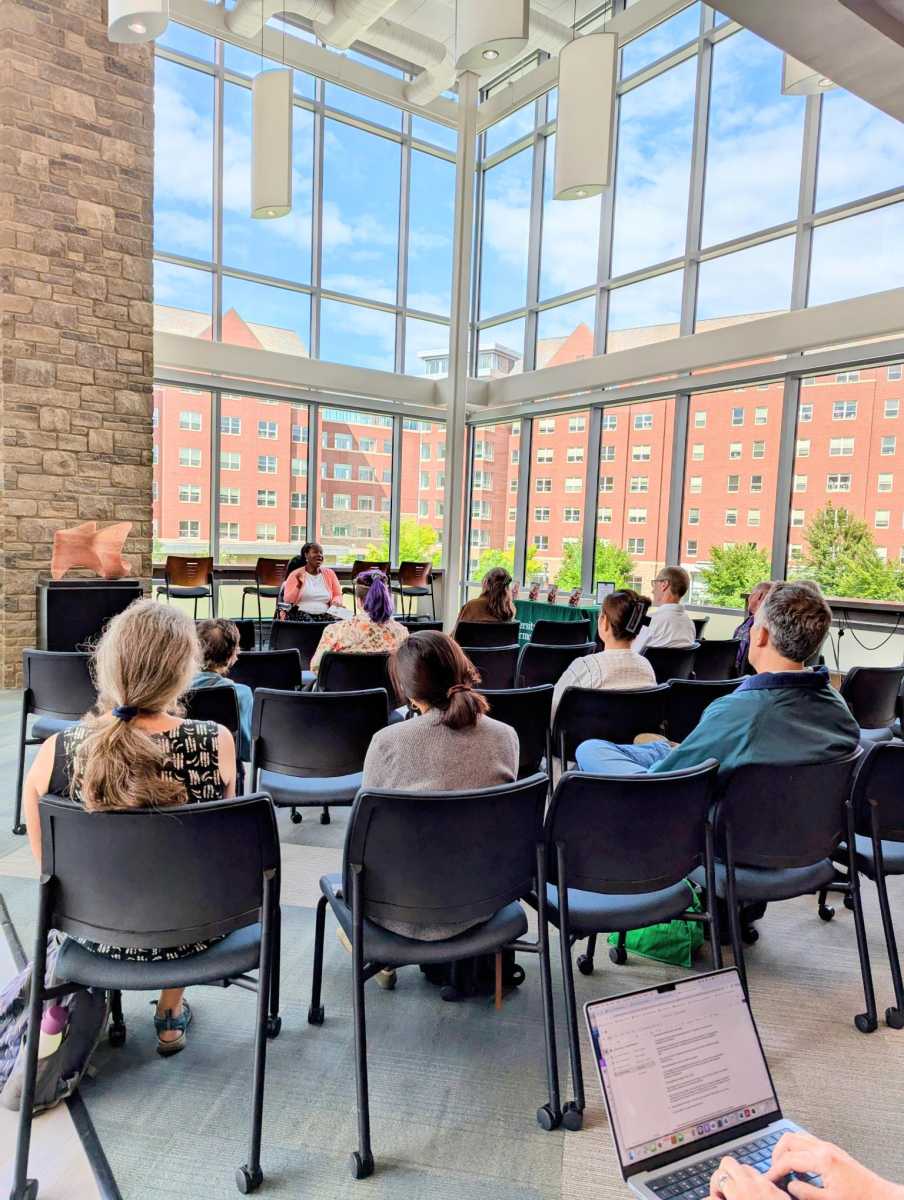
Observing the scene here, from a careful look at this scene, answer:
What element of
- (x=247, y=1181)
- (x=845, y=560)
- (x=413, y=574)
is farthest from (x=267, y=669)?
(x=413, y=574)

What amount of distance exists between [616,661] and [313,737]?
131 cm

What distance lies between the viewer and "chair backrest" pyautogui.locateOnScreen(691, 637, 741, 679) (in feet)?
15.5

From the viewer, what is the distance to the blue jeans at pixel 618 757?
2379 mm

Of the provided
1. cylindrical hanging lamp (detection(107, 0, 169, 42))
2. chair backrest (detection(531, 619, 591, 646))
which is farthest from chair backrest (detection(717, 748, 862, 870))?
cylindrical hanging lamp (detection(107, 0, 169, 42))

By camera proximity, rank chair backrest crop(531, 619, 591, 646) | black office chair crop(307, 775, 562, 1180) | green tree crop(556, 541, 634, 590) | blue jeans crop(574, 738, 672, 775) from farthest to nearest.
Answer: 1. green tree crop(556, 541, 634, 590)
2. chair backrest crop(531, 619, 591, 646)
3. blue jeans crop(574, 738, 672, 775)
4. black office chair crop(307, 775, 562, 1180)

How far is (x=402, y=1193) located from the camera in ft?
5.02

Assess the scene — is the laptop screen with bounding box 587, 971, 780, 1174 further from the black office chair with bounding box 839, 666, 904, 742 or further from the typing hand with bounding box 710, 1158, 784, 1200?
the black office chair with bounding box 839, 666, 904, 742

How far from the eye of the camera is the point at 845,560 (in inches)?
276

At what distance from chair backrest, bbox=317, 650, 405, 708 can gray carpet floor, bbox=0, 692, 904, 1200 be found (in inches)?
53.1

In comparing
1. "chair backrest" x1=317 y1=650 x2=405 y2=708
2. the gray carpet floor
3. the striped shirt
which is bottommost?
the gray carpet floor

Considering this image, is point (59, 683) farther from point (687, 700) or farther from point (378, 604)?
point (687, 700)

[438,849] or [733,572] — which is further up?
[733,572]

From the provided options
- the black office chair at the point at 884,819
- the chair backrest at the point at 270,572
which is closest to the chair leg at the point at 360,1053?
the black office chair at the point at 884,819

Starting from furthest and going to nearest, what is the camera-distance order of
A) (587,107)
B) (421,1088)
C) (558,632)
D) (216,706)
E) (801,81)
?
(558,632) < (801,81) < (587,107) < (216,706) < (421,1088)
